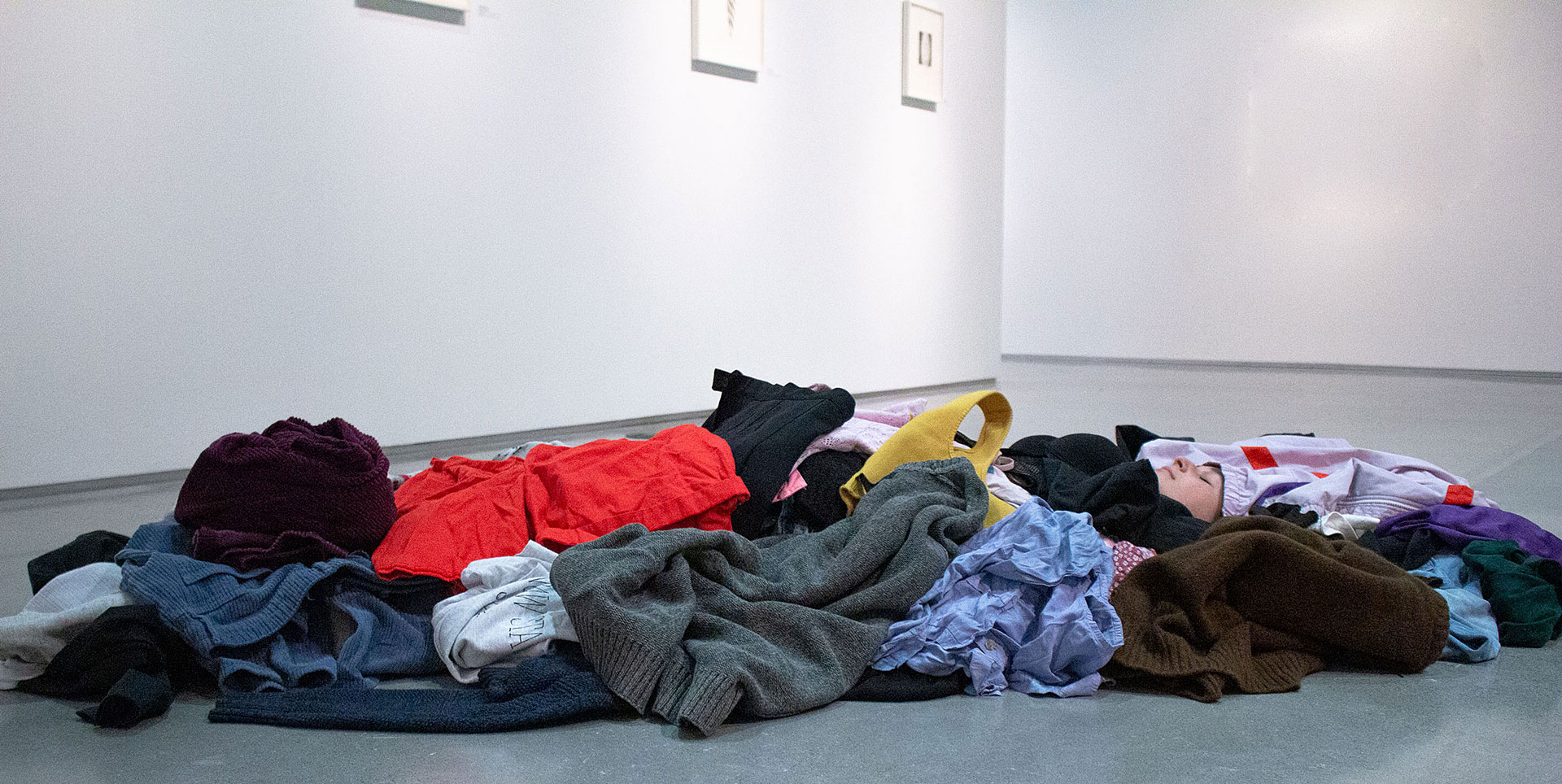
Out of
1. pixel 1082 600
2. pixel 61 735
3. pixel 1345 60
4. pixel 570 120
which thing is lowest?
pixel 61 735

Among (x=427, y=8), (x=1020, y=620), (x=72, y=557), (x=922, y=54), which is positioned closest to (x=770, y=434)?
(x=1020, y=620)

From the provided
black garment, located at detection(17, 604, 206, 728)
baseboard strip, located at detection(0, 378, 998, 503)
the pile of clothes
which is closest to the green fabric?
the pile of clothes

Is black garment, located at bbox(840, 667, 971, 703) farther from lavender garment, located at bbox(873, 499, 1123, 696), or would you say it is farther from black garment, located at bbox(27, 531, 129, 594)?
black garment, located at bbox(27, 531, 129, 594)

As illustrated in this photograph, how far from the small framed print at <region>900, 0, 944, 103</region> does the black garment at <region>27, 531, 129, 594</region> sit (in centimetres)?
484

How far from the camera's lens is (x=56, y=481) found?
3479 millimetres

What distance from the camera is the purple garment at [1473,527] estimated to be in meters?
2.18

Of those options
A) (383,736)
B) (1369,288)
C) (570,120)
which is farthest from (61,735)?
(1369,288)

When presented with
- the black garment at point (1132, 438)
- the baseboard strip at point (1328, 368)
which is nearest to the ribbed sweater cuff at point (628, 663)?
the black garment at point (1132, 438)

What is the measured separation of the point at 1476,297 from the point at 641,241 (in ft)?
18.0

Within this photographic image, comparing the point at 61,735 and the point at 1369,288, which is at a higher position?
the point at 1369,288

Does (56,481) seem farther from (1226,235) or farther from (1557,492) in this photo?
(1226,235)

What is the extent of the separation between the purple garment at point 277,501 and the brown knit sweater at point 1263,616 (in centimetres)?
140

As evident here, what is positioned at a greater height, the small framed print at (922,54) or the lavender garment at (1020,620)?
the small framed print at (922,54)

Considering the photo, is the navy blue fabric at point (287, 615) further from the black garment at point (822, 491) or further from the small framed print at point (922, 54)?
the small framed print at point (922, 54)
